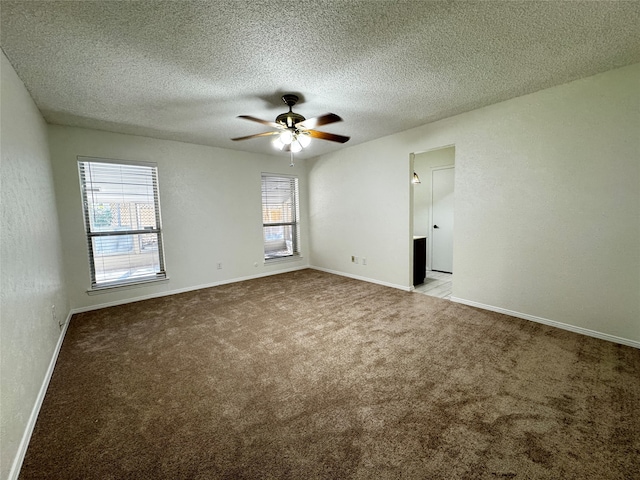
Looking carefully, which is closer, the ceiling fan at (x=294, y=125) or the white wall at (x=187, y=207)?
the ceiling fan at (x=294, y=125)

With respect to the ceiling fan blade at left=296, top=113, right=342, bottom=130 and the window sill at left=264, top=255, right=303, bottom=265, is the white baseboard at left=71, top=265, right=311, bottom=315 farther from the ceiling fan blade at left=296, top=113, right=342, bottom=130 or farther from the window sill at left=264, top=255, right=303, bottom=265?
the ceiling fan blade at left=296, top=113, right=342, bottom=130

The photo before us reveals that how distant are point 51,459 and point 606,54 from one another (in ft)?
15.4

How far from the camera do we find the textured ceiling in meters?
1.63

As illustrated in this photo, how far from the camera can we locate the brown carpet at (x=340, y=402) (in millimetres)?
1363

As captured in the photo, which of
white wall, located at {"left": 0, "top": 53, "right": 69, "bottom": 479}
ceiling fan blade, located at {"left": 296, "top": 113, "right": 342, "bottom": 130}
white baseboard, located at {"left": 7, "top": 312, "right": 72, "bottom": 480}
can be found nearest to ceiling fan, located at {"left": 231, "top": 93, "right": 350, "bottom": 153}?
ceiling fan blade, located at {"left": 296, "top": 113, "right": 342, "bottom": 130}

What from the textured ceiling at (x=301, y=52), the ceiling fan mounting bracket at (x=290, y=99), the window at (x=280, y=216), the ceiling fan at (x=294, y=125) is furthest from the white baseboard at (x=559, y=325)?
the window at (x=280, y=216)

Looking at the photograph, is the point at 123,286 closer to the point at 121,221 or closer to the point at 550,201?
the point at 121,221

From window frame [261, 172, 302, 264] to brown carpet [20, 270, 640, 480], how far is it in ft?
8.40

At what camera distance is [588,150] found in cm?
254

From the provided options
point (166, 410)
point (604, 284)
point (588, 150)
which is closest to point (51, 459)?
point (166, 410)

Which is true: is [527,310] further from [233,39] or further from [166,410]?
[233,39]

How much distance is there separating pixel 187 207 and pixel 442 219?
482cm

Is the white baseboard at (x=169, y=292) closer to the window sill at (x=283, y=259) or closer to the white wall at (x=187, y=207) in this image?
the white wall at (x=187, y=207)

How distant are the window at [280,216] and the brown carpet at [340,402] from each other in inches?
107
